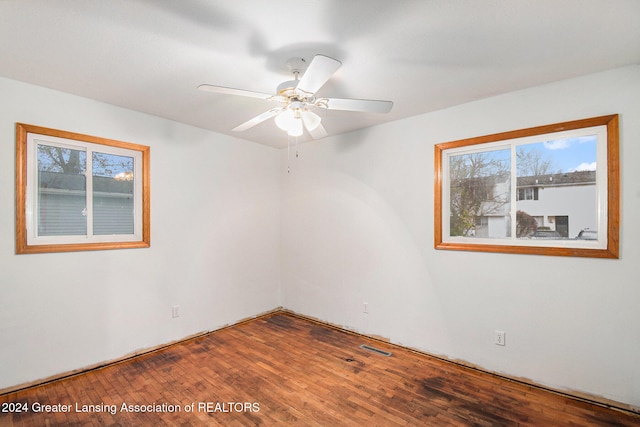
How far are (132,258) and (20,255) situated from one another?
0.80m

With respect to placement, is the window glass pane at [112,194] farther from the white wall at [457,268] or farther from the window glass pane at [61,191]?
the white wall at [457,268]

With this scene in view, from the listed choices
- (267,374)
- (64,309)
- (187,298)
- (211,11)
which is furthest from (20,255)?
(211,11)

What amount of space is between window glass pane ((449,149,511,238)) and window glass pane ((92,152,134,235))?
3.34 metres

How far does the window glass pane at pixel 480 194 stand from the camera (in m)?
2.67

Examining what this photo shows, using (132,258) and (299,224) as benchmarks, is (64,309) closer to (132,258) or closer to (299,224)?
(132,258)

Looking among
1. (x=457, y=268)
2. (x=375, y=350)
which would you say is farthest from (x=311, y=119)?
(x=375, y=350)

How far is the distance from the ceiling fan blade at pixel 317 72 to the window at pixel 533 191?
1712mm

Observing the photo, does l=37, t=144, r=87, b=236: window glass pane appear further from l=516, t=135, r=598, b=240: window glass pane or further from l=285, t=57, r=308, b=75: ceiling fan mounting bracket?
l=516, t=135, r=598, b=240: window glass pane

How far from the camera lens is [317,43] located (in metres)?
1.85

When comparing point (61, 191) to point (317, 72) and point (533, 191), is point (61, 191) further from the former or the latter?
point (533, 191)

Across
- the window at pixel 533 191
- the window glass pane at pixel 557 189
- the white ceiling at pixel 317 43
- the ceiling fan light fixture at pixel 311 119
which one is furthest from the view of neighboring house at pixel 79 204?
the window glass pane at pixel 557 189

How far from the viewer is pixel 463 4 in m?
1.51

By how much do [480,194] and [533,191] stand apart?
419mm

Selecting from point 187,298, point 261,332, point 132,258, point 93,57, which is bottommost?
point 261,332
